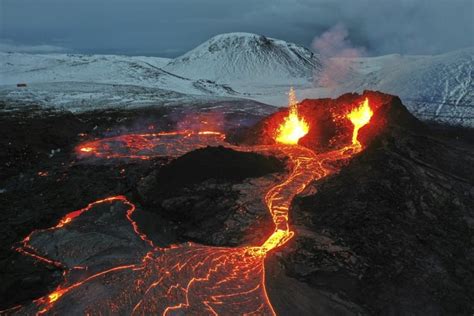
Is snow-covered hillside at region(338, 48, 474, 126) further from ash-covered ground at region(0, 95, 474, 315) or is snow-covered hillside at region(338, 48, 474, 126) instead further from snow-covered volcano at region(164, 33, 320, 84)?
snow-covered volcano at region(164, 33, 320, 84)

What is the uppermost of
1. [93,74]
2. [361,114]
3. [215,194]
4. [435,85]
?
[435,85]

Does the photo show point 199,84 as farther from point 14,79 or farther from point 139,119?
point 139,119

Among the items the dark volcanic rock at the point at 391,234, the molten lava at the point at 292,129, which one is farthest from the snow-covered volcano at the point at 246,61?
the dark volcanic rock at the point at 391,234

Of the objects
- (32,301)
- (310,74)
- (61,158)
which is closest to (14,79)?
(61,158)

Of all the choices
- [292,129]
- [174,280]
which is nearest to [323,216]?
[174,280]

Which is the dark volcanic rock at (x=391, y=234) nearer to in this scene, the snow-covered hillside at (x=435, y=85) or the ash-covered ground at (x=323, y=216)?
the ash-covered ground at (x=323, y=216)

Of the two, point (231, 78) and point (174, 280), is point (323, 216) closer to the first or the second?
point (174, 280)
